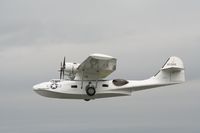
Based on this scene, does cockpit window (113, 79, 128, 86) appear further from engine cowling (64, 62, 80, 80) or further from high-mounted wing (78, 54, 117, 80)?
engine cowling (64, 62, 80, 80)

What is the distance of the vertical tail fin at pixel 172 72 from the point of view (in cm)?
3431

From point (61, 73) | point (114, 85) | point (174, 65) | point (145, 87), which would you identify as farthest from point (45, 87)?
point (174, 65)

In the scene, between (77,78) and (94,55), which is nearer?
(94,55)

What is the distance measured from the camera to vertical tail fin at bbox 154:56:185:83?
34.3 meters

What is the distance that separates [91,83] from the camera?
33.2m

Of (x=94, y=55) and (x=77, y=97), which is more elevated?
(x=94, y=55)

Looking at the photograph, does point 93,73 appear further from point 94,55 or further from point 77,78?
point 94,55

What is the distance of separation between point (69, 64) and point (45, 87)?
247 centimetres

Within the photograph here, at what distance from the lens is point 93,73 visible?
33219mm

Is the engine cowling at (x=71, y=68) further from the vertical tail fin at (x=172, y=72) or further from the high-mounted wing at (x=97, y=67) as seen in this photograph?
the vertical tail fin at (x=172, y=72)

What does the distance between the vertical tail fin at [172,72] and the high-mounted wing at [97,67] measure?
15.0 ft

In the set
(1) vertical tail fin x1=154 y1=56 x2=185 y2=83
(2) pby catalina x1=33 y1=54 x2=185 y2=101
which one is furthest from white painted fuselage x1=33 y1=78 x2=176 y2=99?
(1) vertical tail fin x1=154 y1=56 x2=185 y2=83

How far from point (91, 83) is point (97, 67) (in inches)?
67.2

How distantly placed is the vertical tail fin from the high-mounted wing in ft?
15.0
